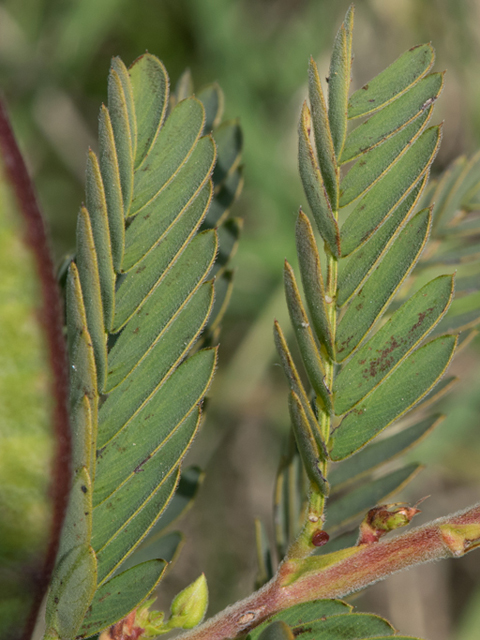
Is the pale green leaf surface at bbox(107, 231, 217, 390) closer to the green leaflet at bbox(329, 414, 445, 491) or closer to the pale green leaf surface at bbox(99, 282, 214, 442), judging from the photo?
the pale green leaf surface at bbox(99, 282, 214, 442)

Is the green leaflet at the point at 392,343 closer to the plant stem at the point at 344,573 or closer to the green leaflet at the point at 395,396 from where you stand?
A: the green leaflet at the point at 395,396

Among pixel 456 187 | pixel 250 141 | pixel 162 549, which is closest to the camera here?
pixel 162 549

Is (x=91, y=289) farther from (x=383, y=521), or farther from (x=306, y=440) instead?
(x=383, y=521)

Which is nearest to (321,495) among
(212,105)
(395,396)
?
(395,396)

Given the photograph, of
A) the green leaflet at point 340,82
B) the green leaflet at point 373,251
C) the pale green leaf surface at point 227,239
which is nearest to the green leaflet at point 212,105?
the pale green leaf surface at point 227,239

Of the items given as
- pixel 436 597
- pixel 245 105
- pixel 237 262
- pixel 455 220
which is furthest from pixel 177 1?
pixel 436 597

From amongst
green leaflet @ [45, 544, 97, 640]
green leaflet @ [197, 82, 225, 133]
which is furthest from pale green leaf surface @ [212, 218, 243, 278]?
green leaflet @ [45, 544, 97, 640]
